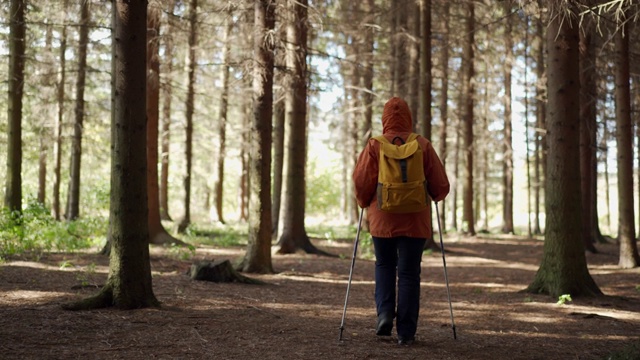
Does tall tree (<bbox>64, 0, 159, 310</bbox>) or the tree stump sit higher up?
tall tree (<bbox>64, 0, 159, 310</bbox>)

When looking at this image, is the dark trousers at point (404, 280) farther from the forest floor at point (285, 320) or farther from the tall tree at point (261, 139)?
the tall tree at point (261, 139)

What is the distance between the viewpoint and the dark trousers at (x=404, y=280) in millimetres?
5211

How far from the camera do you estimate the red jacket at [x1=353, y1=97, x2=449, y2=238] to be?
17.0 ft

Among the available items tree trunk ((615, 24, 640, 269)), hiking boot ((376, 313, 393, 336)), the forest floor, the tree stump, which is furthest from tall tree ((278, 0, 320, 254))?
hiking boot ((376, 313, 393, 336))

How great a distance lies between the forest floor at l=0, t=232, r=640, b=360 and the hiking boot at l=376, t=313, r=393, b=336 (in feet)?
0.24

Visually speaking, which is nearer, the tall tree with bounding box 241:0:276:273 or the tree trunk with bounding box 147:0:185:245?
the tall tree with bounding box 241:0:276:273

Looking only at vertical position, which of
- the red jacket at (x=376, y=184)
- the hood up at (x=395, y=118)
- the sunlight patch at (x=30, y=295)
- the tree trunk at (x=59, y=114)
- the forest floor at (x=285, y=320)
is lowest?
the forest floor at (x=285, y=320)

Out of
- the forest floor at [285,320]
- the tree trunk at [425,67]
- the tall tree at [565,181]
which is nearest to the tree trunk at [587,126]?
the tree trunk at [425,67]

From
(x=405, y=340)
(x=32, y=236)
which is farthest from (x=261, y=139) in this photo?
(x=32, y=236)

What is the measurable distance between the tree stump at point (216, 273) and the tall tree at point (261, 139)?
116 centimetres

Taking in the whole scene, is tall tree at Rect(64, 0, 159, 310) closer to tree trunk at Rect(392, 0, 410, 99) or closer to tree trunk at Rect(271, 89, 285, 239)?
tree trunk at Rect(271, 89, 285, 239)

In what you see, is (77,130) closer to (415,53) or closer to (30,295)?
(415,53)

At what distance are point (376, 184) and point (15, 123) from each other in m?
11.4

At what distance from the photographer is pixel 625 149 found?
12.3m
